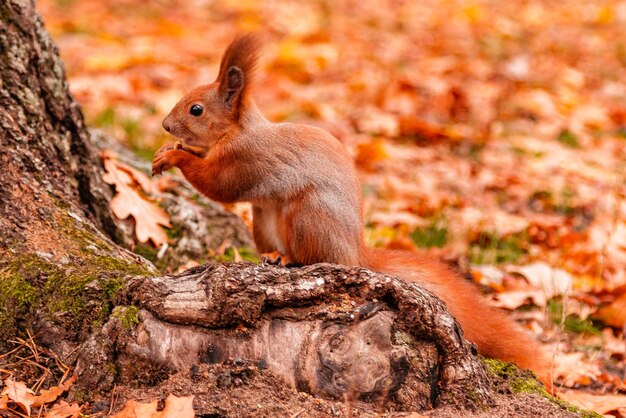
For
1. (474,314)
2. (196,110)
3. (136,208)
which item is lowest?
(474,314)

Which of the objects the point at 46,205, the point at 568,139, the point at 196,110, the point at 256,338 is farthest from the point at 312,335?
the point at 568,139

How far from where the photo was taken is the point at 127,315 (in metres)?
1.83

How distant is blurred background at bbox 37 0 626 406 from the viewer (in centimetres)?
338

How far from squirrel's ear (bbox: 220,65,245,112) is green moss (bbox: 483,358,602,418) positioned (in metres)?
1.14

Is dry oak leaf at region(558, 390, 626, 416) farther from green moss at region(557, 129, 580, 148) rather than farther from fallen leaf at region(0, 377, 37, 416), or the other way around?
green moss at region(557, 129, 580, 148)

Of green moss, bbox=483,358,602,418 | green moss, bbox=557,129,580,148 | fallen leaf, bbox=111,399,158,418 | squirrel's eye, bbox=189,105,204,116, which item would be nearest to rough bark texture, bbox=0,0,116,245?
squirrel's eye, bbox=189,105,204,116

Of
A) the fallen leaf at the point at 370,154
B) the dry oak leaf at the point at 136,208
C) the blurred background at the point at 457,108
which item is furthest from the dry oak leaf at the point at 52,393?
the fallen leaf at the point at 370,154

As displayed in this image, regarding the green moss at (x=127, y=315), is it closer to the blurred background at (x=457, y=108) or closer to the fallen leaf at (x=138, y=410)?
the fallen leaf at (x=138, y=410)

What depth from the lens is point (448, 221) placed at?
12.5ft

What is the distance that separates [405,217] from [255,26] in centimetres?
453

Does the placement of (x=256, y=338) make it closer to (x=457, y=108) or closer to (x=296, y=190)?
(x=296, y=190)

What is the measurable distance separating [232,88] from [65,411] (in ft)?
4.07

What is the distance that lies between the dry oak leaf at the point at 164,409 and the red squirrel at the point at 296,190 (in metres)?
0.80

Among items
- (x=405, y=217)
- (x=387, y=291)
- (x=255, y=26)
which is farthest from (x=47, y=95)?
(x=255, y=26)
